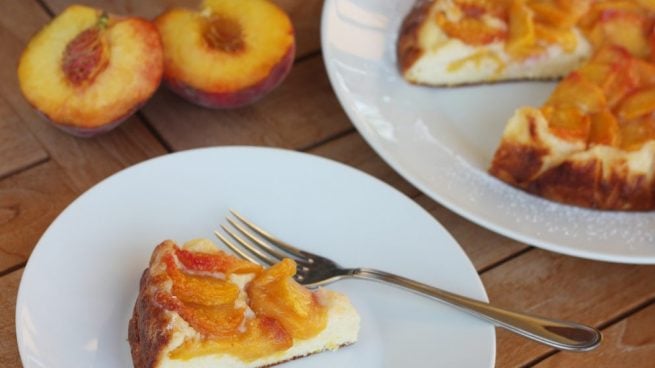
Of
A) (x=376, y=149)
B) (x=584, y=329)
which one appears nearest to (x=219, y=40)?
(x=376, y=149)

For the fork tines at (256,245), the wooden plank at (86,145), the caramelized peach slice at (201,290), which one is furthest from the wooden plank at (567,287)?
the wooden plank at (86,145)

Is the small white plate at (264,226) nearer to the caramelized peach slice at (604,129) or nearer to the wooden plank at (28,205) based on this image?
the wooden plank at (28,205)

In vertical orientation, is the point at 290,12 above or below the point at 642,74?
above

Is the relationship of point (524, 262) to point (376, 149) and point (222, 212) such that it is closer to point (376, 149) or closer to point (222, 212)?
point (376, 149)

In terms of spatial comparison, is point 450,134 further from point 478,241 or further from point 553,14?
point 553,14

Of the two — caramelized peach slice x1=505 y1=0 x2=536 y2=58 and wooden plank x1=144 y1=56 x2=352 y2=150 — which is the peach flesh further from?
caramelized peach slice x1=505 y1=0 x2=536 y2=58

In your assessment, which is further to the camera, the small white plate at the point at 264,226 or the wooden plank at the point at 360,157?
the wooden plank at the point at 360,157

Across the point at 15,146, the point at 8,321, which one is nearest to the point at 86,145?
the point at 15,146
